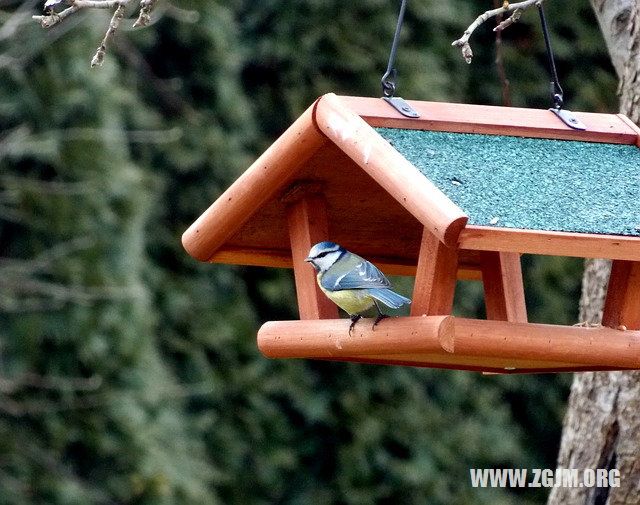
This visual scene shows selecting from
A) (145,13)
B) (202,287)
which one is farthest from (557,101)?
(202,287)

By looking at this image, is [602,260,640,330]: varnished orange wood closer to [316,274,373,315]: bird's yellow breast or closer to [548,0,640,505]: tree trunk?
[316,274,373,315]: bird's yellow breast

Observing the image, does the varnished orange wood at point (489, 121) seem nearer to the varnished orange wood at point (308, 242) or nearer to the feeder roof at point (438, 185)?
the feeder roof at point (438, 185)

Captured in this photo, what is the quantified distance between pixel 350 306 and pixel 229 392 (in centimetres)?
331

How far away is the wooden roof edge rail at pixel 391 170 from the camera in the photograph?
2.02m

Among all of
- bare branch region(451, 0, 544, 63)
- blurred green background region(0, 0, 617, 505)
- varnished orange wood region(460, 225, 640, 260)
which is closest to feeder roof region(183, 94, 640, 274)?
varnished orange wood region(460, 225, 640, 260)

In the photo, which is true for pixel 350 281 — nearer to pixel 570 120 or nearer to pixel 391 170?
pixel 391 170

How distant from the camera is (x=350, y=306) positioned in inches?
95.8

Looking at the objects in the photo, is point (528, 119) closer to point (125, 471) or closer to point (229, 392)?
point (125, 471)

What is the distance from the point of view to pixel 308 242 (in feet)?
8.61

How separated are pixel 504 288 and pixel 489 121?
17.2 inches

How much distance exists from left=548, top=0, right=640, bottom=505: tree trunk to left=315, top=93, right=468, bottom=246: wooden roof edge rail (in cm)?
135

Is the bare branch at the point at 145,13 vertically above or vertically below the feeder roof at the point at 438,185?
above

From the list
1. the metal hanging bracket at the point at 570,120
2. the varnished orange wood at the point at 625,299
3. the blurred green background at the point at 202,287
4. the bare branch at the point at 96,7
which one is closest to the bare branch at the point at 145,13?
the bare branch at the point at 96,7

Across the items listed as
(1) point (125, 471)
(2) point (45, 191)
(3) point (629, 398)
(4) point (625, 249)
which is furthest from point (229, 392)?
(4) point (625, 249)
